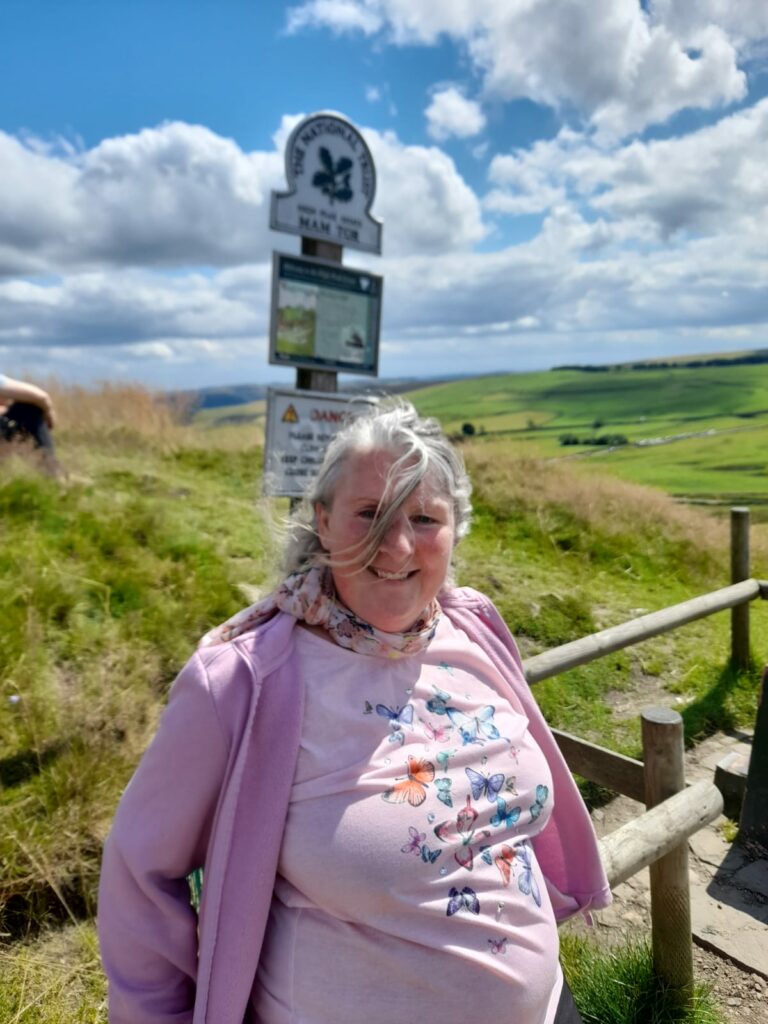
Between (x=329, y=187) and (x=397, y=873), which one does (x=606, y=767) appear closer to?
(x=397, y=873)

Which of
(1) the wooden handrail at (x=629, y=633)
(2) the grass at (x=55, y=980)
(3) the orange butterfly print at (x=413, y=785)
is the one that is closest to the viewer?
(3) the orange butterfly print at (x=413, y=785)

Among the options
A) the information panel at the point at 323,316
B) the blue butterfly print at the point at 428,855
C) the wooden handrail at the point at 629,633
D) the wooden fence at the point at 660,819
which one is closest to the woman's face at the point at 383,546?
the blue butterfly print at the point at 428,855

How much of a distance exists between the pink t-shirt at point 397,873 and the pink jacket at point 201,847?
6 centimetres

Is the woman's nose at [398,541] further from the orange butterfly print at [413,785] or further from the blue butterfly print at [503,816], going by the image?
the blue butterfly print at [503,816]

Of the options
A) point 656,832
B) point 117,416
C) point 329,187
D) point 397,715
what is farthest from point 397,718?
point 117,416

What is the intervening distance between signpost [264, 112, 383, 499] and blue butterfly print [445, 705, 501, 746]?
245 centimetres

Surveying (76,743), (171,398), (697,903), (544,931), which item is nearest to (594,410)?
(171,398)

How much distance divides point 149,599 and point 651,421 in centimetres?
615

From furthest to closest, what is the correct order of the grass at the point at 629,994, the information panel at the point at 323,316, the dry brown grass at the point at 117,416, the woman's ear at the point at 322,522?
the dry brown grass at the point at 117,416
the information panel at the point at 323,316
the grass at the point at 629,994
the woman's ear at the point at 322,522

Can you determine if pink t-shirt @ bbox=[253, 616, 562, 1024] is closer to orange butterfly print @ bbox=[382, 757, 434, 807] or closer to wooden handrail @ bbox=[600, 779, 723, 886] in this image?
orange butterfly print @ bbox=[382, 757, 434, 807]

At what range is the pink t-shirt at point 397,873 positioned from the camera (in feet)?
4.20

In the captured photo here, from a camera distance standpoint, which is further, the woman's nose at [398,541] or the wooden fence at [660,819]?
the wooden fence at [660,819]

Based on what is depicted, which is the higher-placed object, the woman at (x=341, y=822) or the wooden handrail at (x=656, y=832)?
the woman at (x=341, y=822)

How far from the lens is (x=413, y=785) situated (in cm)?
139
